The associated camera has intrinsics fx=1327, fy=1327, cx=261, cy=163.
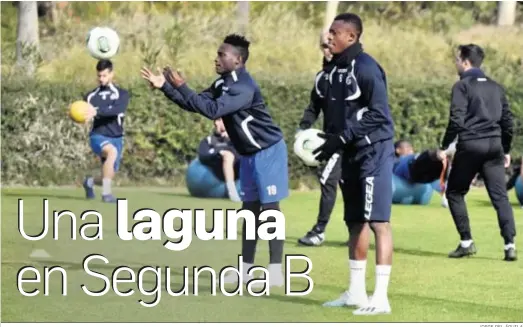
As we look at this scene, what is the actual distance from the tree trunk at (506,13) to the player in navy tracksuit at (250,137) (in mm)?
24630

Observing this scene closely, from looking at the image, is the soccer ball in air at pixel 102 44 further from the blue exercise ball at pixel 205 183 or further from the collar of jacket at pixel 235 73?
the collar of jacket at pixel 235 73

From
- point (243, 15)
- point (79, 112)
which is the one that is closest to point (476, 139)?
point (79, 112)

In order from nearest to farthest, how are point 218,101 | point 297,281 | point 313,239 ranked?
point 218,101 < point 297,281 < point 313,239

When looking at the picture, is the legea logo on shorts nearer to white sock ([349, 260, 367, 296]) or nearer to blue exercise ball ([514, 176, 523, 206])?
white sock ([349, 260, 367, 296])

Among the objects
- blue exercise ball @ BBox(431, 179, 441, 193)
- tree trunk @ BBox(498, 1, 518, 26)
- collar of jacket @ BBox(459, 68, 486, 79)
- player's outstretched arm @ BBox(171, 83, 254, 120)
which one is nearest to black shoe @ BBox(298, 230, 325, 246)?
collar of jacket @ BBox(459, 68, 486, 79)

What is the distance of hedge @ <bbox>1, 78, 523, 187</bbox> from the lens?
2192 centimetres

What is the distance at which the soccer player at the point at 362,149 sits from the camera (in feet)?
30.0

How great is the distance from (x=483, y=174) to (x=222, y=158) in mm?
7196

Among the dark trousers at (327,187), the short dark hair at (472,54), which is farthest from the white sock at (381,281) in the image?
the dark trousers at (327,187)

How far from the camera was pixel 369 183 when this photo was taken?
9.23 m

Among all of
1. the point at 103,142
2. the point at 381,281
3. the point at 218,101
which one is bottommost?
the point at 103,142

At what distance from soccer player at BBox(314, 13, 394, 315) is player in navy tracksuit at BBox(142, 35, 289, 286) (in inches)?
43.3

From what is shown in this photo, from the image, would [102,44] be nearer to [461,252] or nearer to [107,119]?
[107,119]

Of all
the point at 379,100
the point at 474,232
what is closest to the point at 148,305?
the point at 379,100
